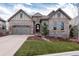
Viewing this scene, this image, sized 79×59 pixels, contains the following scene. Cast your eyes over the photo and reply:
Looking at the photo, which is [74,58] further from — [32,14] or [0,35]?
[0,35]

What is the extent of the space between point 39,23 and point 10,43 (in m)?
0.41

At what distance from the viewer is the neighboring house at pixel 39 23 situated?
2979 millimetres

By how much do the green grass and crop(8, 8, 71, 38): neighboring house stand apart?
108mm

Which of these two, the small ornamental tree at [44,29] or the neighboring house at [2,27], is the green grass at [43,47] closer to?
the small ornamental tree at [44,29]

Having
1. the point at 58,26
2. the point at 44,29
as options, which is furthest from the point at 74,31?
the point at 44,29

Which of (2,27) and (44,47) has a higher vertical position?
(2,27)

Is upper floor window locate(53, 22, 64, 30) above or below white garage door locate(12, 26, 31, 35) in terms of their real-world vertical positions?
above

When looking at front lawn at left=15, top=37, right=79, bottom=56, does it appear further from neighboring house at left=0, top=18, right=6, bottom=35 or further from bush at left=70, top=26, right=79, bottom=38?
neighboring house at left=0, top=18, right=6, bottom=35

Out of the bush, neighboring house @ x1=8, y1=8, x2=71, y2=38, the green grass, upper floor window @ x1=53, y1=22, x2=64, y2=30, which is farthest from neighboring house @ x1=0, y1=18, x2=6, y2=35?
the bush

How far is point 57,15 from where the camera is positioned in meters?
2.98

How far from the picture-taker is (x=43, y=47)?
2.94 meters

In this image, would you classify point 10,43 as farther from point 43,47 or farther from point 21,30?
point 43,47

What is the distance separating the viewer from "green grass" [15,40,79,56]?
292 cm

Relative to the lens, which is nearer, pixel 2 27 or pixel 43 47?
pixel 43 47
